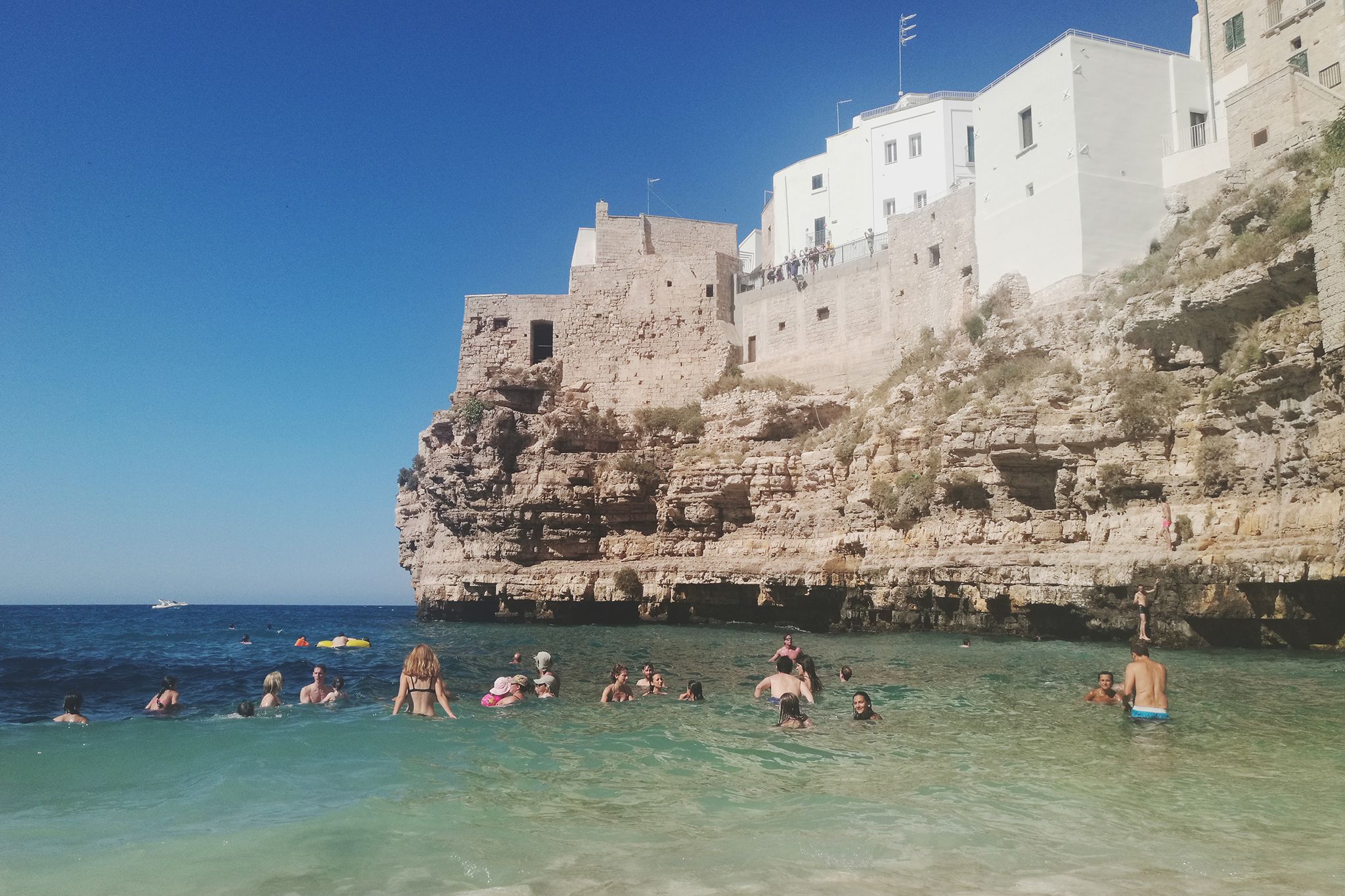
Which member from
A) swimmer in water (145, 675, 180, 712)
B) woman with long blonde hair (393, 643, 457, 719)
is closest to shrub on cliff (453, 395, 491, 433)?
swimmer in water (145, 675, 180, 712)

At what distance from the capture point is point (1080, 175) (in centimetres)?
2455

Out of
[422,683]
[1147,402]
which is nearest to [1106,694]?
[422,683]

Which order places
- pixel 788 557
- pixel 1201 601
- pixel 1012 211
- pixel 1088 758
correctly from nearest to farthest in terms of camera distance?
pixel 1088 758
pixel 1201 601
pixel 1012 211
pixel 788 557

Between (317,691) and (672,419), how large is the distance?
24.2 meters

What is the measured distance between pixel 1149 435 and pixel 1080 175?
27.4ft

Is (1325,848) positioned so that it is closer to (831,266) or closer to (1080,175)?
(1080,175)

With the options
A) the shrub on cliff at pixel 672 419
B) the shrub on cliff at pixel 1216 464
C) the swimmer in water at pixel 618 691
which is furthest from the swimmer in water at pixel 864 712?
the shrub on cliff at pixel 672 419

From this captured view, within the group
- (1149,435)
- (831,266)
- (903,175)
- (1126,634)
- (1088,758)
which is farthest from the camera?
(903,175)

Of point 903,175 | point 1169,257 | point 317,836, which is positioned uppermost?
point 903,175

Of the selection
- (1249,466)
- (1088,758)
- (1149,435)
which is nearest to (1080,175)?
(1149,435)

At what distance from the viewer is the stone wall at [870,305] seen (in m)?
29.9

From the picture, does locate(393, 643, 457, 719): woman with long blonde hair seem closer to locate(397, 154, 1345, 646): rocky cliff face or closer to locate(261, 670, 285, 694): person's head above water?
locate(261, 670, 285, 694): person's head above water

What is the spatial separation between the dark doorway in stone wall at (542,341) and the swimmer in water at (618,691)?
27.9 meters

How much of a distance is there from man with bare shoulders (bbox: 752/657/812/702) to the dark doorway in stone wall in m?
29.6
